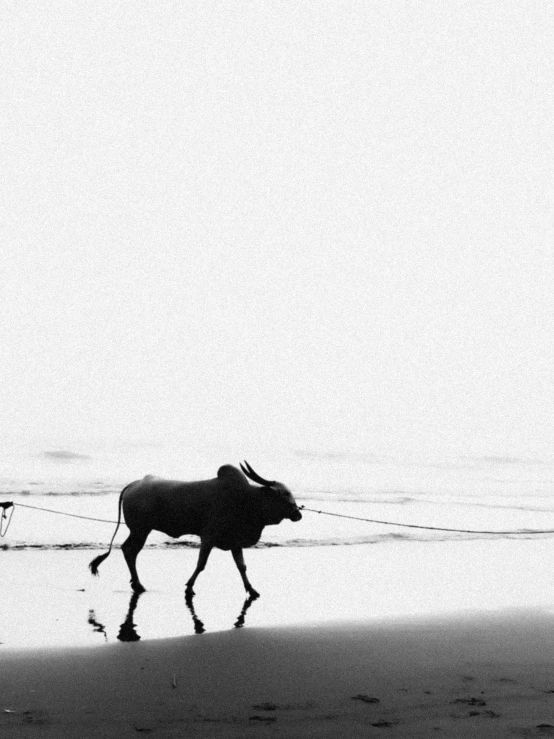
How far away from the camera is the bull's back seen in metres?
10.0

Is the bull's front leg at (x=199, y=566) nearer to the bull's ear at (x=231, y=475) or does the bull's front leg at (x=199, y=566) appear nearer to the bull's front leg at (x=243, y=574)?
the bull's front leg at (x=243, y=574)

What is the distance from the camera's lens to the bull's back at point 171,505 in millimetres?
10047

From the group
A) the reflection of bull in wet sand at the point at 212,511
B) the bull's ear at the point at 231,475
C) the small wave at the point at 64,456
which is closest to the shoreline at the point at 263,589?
the reflection of bull in wet sand at the point at 212,511

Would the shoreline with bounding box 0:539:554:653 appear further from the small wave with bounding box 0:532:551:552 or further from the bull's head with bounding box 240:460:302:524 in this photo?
the bull's head with bounding box 240:460:302:524

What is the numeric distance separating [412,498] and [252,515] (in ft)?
53.4

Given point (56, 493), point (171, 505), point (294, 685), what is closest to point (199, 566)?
point (171, 505)

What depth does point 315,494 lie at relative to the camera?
25844mm

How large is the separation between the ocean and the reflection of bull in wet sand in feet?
6.99

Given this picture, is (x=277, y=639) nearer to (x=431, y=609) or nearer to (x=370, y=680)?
(x=370, y=680)

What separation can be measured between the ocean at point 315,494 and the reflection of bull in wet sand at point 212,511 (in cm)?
213

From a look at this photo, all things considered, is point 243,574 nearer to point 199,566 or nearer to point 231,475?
point 199,566

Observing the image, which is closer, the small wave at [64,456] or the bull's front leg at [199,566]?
the bull's front leg at [199,566]

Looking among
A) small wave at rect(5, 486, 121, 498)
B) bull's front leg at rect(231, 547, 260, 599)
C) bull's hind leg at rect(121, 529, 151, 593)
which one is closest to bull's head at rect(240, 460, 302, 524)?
bull's front leg at rect(231, 547, 260, 599)

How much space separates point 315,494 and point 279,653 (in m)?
18.9
